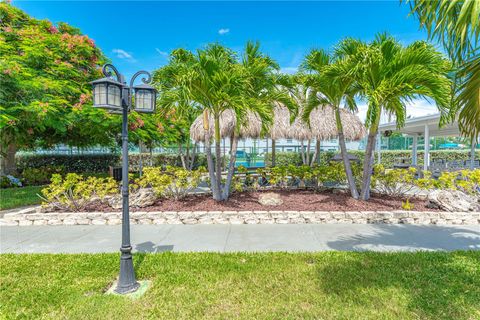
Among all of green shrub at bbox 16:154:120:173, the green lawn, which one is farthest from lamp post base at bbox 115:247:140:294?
green shrub at bbox 16:154:120:173

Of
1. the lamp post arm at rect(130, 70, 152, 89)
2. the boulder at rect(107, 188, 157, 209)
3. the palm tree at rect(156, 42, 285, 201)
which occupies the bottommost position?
the boulder at rect(107, 188, 157, 209)

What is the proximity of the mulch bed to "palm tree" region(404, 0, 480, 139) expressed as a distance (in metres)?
3.46

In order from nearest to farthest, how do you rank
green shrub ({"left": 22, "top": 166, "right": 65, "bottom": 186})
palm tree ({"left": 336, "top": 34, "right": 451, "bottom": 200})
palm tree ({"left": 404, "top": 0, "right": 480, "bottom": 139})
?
palm tree ({"left": 404, "top": 0, "right": 480, "bottom": 139}) < palm tree ({"left": 336, "top": 34, "right": 451, "bottom": 200}) < green shrub ({"left": 22, "top": 166, "right": 65, "bottom": 186})

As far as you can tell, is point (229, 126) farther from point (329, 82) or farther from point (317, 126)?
point (329, 82)

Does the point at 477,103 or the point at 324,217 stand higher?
the point at 477,103

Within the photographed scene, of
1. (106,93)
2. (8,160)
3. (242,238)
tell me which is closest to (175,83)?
(106,93)

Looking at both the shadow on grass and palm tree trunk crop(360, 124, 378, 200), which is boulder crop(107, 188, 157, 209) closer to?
the shadow on grass

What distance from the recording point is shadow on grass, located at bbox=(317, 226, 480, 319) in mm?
2887

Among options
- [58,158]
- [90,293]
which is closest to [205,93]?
[90,293]

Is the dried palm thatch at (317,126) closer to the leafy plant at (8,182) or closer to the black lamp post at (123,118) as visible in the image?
the black lamp post at (123,118)

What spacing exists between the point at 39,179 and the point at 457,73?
15832 mm

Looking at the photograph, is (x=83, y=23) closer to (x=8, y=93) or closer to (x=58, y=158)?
(x=8, y=93)

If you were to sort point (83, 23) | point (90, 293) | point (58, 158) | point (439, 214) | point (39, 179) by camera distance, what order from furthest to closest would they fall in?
point (58, 158) < point (39, 179) < point (83, 23) < point (439, 214) < point (90, 293)

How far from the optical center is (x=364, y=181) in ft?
23.5
